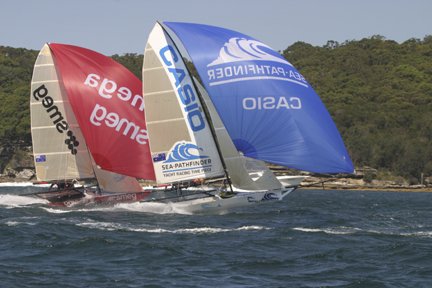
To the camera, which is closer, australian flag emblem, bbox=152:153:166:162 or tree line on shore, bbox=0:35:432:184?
australian flag emblem, bbox=152:153:166:162

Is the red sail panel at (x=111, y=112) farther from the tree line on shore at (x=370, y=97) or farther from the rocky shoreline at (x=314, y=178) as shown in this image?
the tree line on shore at (x=370, y=97)

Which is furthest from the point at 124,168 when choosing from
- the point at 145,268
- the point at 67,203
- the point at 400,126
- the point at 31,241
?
the point at 400,126

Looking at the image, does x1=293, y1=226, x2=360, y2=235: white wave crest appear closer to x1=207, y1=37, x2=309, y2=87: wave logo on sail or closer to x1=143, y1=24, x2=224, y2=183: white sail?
x1=207, y1=37, x2=309, y2=87: wave logo on sail

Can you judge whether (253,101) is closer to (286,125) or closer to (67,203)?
(286,125)

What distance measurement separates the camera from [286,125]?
32219 mm

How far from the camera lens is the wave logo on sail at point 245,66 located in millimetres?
32688

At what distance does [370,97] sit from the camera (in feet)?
354

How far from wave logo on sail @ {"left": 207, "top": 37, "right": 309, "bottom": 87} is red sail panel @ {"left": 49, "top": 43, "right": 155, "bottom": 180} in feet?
20.4

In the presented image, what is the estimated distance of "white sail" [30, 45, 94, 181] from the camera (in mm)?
39719

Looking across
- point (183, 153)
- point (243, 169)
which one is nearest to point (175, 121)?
point (183, 153)

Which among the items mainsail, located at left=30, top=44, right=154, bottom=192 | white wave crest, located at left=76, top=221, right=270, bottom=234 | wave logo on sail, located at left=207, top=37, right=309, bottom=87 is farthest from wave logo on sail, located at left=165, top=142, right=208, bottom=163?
white wave crest, located at left=76, top=221, right=270, bottom=234

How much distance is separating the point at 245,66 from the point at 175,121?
3.87 metres

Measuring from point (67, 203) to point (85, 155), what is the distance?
107 inches

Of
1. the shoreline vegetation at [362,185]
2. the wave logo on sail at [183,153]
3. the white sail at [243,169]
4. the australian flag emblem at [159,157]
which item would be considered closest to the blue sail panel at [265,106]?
the white sail at [243,169]
